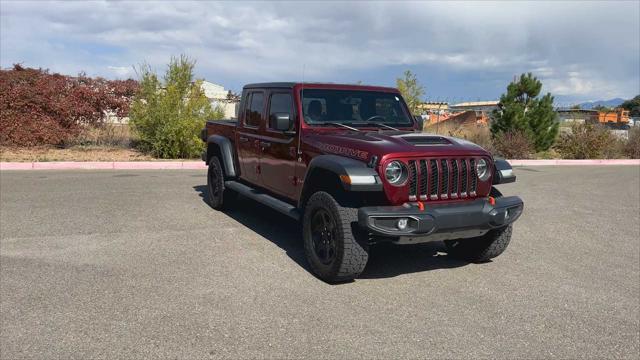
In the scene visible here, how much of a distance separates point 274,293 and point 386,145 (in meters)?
1.61

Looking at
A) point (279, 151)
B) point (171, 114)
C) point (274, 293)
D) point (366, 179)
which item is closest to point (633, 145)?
point (171, 114)

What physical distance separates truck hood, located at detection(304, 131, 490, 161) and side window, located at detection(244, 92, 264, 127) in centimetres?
143

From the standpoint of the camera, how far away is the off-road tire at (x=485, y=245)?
208 inches

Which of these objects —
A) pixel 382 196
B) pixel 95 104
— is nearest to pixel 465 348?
pixel 382 196

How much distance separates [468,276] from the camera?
5.11m

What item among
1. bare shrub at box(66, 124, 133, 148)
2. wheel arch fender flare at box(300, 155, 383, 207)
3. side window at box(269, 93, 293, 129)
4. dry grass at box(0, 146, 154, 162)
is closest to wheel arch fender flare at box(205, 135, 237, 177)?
side window at box(269, 93, 293, 129)

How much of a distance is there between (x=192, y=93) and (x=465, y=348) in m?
12.3

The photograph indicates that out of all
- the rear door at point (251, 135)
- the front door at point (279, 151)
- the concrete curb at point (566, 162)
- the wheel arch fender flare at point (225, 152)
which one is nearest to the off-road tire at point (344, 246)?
the front door at point (279, 151)

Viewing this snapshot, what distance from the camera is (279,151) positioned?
5.94 meters

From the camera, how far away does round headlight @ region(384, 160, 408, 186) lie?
4.48 m

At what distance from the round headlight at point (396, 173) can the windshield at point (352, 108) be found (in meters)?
1.34

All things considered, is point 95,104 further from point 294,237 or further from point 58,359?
point 58,359

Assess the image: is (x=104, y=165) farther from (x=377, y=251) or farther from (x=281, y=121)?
(x=377, y=251)

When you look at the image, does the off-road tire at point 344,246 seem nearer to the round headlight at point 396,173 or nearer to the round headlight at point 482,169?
the round headlight at point 396,173
